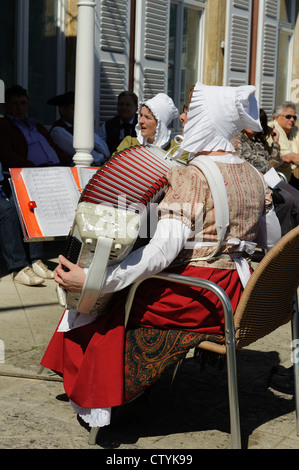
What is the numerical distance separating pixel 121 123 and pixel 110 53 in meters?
0.95

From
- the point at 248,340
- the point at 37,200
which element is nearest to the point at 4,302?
the point at 37,200

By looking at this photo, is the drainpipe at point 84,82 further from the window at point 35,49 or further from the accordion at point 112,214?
the accordion at point 112,214

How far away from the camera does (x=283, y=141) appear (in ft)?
25.0

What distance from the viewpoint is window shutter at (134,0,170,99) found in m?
8.59

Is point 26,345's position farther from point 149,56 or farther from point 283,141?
point 149,56

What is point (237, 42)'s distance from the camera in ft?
34.6

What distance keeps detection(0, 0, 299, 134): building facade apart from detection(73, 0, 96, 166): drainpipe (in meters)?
1.69

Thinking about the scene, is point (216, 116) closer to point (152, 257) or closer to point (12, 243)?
point (152, 257)

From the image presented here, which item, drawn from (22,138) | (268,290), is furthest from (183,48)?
(268,290)

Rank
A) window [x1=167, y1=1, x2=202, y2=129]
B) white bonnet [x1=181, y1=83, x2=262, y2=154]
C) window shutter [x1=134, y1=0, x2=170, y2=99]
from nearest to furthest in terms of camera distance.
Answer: white bonnet [x1=181, y1=83, x2=262, y2=154]
window shutter [x1=134, y1=0, x2=170, y2=99]
window [x1=167, y1=1, x2=202, y2=129]

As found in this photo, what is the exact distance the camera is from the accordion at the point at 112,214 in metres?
2.58

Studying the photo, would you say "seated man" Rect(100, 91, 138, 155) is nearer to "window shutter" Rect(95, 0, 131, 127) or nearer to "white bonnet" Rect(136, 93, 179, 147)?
"window shutter" Rect(95, 0, 131, 127)

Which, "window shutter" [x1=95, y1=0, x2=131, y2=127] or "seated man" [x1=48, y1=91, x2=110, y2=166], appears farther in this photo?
"window shutter" [x1=95, y1=0, x2=131, y2=127]

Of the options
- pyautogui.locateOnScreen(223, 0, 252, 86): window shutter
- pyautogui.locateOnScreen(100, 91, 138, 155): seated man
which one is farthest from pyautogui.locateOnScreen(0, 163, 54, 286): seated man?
pyautogui.locateOnScreen(223, 0, 252, 86): window shutter
